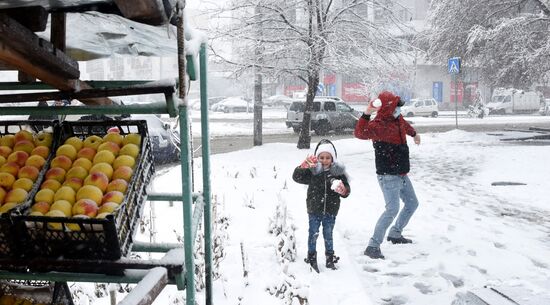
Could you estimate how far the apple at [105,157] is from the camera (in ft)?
8.01

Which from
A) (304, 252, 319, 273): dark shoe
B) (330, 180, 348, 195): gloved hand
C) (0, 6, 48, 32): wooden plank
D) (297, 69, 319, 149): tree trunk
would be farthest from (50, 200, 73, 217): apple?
(297, 69, 319, 149): tree trunk

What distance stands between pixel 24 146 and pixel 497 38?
2013 cm

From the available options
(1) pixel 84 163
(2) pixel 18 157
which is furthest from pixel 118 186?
(2) pixel 18 157

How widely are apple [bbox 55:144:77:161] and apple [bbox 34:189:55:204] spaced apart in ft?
0.96

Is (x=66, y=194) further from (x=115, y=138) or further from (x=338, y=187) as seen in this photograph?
(x=338, y=187)

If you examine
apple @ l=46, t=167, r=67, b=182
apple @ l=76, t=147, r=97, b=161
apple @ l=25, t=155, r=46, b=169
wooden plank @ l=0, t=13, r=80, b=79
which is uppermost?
wooden plank @ l=0, t=13, r=80, b=79

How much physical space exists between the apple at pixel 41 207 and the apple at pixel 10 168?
1.04 feet

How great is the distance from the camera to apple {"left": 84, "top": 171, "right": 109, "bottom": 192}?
2283mm

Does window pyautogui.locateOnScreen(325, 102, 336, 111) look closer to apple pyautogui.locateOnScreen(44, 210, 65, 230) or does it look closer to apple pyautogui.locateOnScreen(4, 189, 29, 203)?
apple pyautogui.locateOnScreen(4, 189, 29, 203)

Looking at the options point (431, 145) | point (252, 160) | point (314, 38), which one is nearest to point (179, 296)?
point (252, 160)

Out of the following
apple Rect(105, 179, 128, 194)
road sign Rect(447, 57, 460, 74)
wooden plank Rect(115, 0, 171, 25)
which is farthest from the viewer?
road sign Rect(447, 57, 460, 74)

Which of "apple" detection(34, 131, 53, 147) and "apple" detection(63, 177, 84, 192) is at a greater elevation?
"apple" detection(34, 131, 53, 147)

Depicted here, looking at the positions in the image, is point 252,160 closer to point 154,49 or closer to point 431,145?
point 431,145

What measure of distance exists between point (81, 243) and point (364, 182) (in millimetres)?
9484
